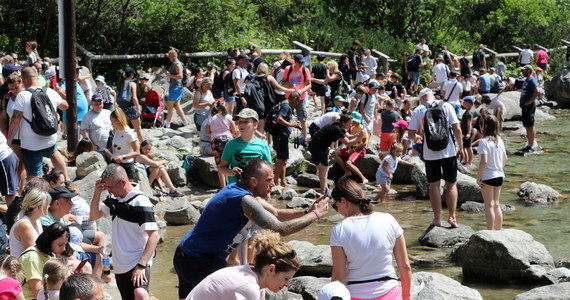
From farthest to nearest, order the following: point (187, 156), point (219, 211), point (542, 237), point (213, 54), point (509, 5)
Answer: point (509, 5) → point (213, 54) → point (187, 156) → point (542, 237) → point (219, 211)

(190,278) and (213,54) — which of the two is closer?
(190,278)

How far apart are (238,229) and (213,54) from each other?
15314 millimetres

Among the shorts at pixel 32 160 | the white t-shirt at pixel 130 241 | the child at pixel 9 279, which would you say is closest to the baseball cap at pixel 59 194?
the white t-shirt at pixel 130 241

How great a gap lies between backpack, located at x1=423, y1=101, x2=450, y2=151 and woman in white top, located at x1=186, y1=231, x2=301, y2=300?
18.7ft

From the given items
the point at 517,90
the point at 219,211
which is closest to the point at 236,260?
the point at 219,211

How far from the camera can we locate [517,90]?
26312 millimetres

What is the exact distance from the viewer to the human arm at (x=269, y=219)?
5.27 meters

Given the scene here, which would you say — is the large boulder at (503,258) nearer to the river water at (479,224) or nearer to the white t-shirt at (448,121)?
the river water at (479,224)

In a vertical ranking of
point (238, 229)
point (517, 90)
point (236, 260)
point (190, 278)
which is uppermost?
point (238, 229)

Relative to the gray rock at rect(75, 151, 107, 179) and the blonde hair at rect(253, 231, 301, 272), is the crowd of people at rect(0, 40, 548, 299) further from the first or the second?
the gray rock at rect(75, 151, 107, 179)

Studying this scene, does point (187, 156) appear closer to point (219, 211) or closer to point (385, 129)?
point (385, 129)

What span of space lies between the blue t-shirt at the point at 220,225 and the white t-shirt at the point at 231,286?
3.61 feet

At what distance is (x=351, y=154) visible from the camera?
45.6 ft

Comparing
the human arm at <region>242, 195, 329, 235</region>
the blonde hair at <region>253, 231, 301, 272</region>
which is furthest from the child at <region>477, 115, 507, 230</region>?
the blonde hair at <region>253, 231, 301, 272</region>
